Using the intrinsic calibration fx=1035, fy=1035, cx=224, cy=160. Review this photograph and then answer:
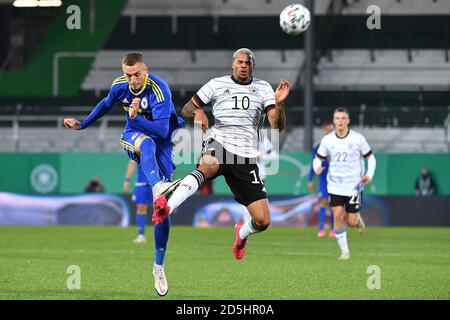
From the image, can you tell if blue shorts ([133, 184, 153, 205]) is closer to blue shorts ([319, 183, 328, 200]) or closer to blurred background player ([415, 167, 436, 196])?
blue shorts ([319, 183, 328, 200])

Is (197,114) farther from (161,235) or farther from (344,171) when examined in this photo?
(344,171)

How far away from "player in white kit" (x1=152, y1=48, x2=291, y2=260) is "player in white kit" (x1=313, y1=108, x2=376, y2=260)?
5.25 m

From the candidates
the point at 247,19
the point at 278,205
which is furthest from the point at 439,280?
the point at 247,19

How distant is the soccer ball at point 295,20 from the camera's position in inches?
511

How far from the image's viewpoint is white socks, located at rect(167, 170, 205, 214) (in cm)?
959

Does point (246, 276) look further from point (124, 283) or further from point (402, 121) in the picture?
point (402, 121)

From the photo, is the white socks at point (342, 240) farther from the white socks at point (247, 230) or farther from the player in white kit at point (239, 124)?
→ the player in white kit at point (239, 124)

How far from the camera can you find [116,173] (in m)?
28.5

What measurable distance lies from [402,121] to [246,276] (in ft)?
60.1

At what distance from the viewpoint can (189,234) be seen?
2341 cm

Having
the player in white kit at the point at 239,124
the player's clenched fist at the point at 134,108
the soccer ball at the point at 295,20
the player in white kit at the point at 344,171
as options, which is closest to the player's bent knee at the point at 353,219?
the player in white kit at the point at 344,171

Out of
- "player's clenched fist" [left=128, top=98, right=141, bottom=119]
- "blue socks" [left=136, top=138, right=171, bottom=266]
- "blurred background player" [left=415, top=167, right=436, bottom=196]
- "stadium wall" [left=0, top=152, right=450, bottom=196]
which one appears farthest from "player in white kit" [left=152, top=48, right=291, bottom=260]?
"blurred background player" [left=415, top=167, right=436, bottom=196]

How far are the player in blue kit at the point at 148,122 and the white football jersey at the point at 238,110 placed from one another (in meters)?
0.52

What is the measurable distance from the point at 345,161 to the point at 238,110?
6.02m
